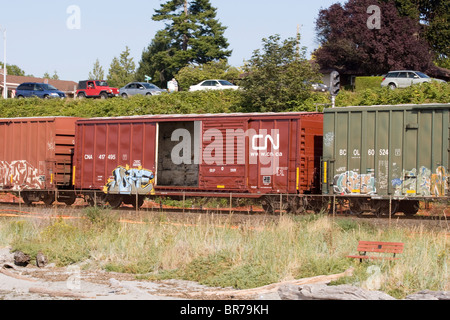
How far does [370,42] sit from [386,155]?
92.5 ft

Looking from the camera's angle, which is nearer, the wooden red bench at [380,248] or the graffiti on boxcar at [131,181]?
the wooden red bench at [380,248]

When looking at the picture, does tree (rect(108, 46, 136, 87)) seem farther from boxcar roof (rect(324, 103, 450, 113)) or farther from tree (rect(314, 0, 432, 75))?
boxcar roof (rect(324, 103, 450, 113))

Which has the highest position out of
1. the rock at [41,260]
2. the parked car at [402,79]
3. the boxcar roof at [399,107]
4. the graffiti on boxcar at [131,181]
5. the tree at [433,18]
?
the tree at [433,18]

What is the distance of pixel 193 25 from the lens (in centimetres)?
6600

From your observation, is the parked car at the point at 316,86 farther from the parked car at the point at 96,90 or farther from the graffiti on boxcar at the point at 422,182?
the parked car at the point at 96,90

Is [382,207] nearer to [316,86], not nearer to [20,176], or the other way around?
[20,176]

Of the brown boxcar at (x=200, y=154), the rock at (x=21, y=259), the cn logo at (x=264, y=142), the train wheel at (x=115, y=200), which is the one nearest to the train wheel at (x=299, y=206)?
the brown boxcar at (x=200, y=154)

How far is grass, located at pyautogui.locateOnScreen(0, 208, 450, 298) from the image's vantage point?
39.3 feet

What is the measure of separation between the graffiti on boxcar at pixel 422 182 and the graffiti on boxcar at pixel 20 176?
48.6 feet

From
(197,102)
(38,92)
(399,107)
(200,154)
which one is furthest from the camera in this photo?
(38,92)

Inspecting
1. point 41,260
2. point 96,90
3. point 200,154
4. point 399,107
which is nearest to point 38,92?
point 96,90

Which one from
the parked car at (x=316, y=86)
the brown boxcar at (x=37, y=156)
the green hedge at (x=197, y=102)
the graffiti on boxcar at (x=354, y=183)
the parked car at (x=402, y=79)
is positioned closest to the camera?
the graffiti on boxcar at (x=354, y=183)

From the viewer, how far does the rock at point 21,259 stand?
14.5m

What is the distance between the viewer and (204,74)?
183ft
